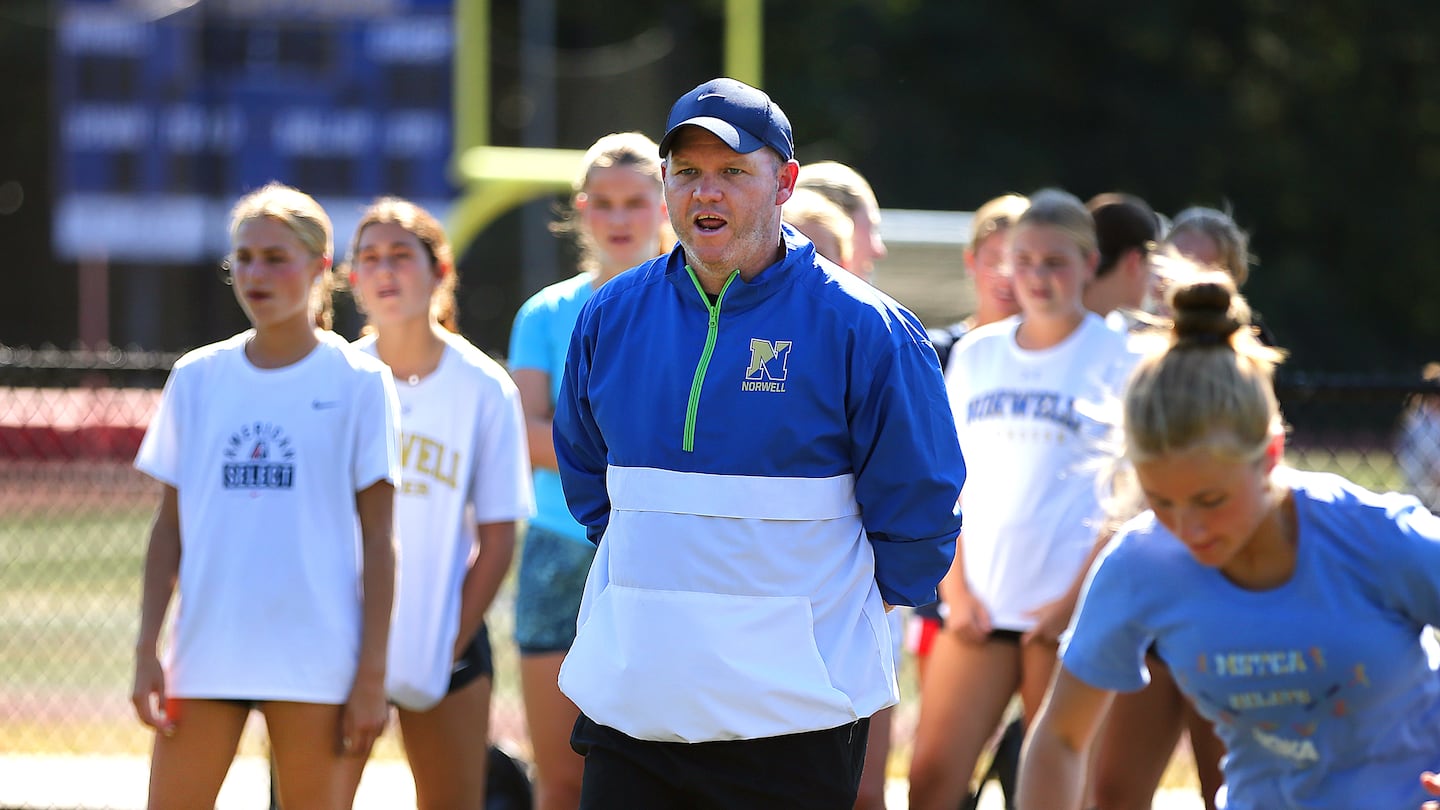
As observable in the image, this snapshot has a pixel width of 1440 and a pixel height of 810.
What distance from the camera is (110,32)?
14.4 m

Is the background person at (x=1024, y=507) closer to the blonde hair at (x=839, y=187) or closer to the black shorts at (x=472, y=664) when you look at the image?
the blonde hair at (x=839, y=187)

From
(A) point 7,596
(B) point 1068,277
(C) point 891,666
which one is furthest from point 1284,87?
(C) point 891,666

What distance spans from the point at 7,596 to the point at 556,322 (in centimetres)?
752

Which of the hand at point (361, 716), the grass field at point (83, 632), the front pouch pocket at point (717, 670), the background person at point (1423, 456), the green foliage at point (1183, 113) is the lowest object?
the grass field at point (83, 632)

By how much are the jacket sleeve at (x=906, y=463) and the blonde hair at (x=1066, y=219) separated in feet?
5.64

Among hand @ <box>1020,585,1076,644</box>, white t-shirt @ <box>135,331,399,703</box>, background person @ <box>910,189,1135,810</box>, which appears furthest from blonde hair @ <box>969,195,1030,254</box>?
white t-shirt @ <box>135,331,399,703</box>

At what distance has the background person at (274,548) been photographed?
3.62 m

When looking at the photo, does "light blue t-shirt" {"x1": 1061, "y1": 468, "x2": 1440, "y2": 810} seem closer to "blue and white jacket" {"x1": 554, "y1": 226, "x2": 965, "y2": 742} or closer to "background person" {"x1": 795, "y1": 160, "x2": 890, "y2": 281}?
"blue and white jacket" {"x1": 554, "y1": 226, "x2": 965, "y2": 742}

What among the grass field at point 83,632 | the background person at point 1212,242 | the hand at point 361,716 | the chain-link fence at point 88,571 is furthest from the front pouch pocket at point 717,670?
the grass field at point 83,632

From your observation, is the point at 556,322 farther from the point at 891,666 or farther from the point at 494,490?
the point at 891,666

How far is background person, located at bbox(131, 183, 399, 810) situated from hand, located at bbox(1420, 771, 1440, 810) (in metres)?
2.14

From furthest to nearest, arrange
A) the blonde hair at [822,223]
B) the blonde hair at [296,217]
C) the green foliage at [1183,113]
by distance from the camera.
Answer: the green foliage at [1183,113] → the blonde hair at [822,223] → the blonde hair at [296,217]

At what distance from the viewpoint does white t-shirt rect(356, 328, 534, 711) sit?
4.16 metres

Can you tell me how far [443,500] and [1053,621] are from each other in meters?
1.60
